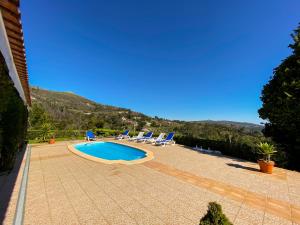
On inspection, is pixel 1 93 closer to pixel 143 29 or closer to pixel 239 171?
pixel 239 171

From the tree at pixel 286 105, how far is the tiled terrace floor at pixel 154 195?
8.10ft

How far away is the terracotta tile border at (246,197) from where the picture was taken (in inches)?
140

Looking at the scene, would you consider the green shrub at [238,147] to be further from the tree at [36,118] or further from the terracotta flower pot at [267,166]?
the tree at [36,118]

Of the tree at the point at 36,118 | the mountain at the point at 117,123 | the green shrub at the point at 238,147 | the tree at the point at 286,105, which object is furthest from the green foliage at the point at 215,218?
the tree at the point at 36,118

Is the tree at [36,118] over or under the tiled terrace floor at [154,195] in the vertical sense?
over

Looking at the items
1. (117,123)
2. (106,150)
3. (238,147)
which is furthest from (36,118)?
(238,147)

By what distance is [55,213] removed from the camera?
3.29 m

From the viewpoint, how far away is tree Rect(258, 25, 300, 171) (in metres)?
8.09

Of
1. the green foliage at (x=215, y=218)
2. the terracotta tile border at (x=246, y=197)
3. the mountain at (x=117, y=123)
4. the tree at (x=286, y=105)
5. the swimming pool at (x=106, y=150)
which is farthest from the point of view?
the mountain at (x=117, y=123)

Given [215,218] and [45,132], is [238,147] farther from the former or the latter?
[45,132]

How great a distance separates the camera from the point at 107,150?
1299 cm

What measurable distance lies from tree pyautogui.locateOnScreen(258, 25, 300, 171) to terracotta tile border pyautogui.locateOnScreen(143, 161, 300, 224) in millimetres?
5117

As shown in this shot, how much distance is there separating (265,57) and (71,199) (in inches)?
664

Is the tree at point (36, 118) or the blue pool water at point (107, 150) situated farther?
the tree at point (36, 118)
